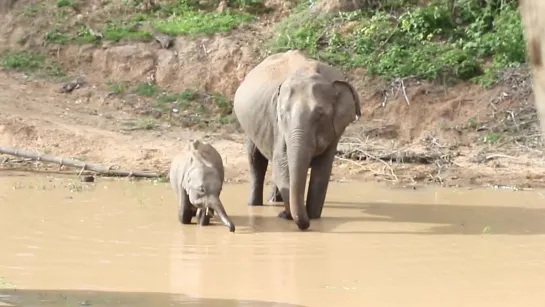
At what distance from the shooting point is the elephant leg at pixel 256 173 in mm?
10484

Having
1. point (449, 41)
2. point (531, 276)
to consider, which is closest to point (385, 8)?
point (449, 41)

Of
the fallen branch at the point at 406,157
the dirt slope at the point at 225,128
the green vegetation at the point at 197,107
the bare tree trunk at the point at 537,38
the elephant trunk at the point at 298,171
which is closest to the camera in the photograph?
the bare tree trunk at the point at 537,38

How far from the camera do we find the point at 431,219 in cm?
960

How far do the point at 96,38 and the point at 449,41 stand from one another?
615 cm

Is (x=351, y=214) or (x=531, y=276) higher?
(x=531, y=276)

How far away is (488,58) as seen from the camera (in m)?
15.9

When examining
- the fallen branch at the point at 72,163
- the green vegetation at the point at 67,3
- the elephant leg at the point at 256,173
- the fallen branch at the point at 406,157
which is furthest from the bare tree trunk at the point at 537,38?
the green vegetation at the point at 67,3

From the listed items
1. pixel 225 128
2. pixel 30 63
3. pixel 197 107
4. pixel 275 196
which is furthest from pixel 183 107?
pixel 275 196

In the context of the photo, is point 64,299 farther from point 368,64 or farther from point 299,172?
point 368,64

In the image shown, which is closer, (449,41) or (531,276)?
(531,276)

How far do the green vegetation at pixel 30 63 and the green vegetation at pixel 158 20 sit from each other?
21.8 inches

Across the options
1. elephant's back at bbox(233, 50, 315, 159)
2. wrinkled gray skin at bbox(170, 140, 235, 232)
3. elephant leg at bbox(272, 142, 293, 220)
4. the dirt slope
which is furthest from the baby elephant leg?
the dirt slope

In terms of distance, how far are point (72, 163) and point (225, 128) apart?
3.06 metres

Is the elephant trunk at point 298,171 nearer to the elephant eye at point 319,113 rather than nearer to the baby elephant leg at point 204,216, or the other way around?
the elephant eye at point 319,113
